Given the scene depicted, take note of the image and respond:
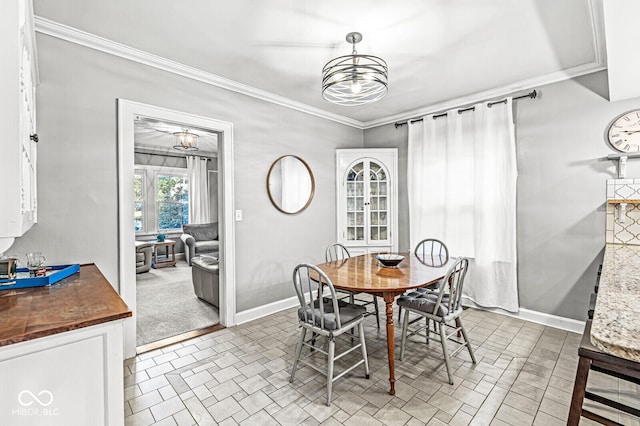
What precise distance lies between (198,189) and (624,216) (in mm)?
7589

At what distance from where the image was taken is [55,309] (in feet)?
4.21

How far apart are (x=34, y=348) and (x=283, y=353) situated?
1.92 metres

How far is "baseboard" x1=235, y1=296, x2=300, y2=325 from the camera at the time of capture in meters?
3.36

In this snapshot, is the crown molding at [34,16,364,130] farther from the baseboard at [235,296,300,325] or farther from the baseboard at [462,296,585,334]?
the baseboard at [462,296,585,334]

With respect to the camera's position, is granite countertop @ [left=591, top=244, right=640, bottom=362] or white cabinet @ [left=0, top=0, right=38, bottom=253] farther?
white cabinet @ [left=0, top=0, right=38, bottom=253]

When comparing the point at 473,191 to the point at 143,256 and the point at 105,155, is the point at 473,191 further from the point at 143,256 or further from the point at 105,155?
the point at 143,256

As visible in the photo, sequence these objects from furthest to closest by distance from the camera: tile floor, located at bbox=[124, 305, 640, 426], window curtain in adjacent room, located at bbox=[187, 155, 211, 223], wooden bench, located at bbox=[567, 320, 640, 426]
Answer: window curtain in adjacent room, located at bbox=[187, 155, 211, 223] → tile floor, located at bbox=[124, 305, 640, 426] → wooden bench, located at bbox=[567, 320, 640, 426]

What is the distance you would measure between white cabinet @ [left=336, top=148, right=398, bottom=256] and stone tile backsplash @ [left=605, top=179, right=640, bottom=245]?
2.27 metres

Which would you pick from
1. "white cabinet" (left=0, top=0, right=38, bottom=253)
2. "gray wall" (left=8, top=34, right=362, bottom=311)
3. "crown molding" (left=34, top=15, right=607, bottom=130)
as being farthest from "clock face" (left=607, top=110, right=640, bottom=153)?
"white cabinet" (left=0, top=0, right=38, bottom=253)

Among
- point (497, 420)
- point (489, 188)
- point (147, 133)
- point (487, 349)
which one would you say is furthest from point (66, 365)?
point (147, 133)

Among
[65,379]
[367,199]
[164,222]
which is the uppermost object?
[367,199]

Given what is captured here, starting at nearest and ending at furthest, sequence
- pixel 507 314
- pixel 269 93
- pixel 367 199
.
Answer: pixel 507 314 → pixel 269 93 → pixel 367 199

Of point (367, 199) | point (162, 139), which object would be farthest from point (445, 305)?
point (162, 139)

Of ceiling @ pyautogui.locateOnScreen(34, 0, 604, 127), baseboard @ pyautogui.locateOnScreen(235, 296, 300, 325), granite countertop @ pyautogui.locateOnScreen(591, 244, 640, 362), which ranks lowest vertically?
baseboard @ pyautogui.locateOnScreen(235, 296, 300, 325)
